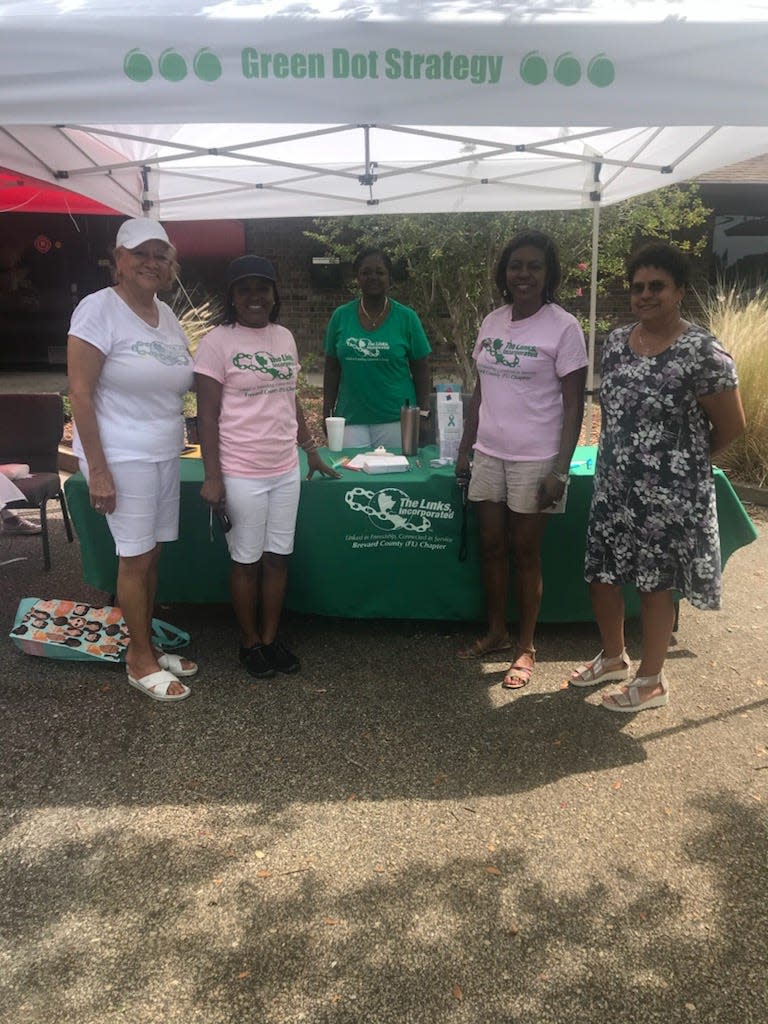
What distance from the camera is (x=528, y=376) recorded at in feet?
10.1

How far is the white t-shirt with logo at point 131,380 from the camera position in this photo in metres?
2.80

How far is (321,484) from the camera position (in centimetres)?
353

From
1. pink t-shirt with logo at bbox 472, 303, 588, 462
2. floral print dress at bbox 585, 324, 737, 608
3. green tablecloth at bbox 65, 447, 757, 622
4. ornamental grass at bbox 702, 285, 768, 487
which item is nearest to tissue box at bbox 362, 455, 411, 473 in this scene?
green tablecloth at bbox 65, 447, 757, 622

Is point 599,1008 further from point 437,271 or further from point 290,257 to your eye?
point 290,257

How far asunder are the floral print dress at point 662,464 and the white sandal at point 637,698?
501 mm

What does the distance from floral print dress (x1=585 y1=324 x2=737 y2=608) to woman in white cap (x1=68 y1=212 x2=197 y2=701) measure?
175 cm

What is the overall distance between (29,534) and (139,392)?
3.11m

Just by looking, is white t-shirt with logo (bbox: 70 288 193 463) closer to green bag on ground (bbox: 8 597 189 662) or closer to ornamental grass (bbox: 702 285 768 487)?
green bag on ground (bbox: 8 597 189 662)

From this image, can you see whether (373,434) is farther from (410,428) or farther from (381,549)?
(381,549)

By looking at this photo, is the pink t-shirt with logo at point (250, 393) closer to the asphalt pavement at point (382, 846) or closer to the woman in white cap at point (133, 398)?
the woman in white cap at point (133, 398)

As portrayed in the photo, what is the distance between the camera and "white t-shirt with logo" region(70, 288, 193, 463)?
2797 mm

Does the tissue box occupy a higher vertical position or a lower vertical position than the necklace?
lower

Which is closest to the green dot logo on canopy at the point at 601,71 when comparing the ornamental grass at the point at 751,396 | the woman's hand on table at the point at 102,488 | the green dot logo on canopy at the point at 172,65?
the green dot logo on canopy at the point at 172,65

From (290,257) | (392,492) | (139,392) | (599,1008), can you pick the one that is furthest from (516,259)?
(290,257)
